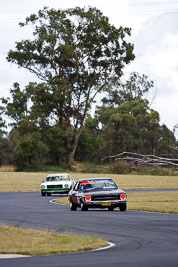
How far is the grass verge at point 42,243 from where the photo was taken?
12.7 metres

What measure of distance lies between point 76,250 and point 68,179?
31.0 meters

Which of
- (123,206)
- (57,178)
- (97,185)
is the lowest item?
(123,206)

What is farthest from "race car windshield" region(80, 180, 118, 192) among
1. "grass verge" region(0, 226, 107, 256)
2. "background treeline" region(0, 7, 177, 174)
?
"background treeline" region(0, 7, 177, 174)

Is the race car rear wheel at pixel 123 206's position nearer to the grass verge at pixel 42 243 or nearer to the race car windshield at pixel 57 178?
the grass verge at pixel 42 243

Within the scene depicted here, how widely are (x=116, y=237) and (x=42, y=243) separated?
2076 millimetres

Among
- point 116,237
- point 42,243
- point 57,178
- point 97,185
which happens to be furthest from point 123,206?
point 57,178

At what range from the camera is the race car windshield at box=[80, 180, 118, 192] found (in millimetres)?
26156

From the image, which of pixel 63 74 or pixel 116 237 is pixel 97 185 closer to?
pixel 116 237

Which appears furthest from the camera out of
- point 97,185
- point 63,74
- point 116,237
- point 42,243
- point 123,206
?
point 63,74

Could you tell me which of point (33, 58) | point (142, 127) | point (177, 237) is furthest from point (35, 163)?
point (177, 237)

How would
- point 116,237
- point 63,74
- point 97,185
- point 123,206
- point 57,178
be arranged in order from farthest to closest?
point 63,74 → point 57,178 → point 97,185 → point 123,206 → point 116,237

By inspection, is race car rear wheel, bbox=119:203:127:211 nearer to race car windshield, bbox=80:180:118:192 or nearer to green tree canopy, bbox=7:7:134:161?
race car windshield, bbox=80:180:118:192

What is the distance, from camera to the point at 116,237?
15281 mm

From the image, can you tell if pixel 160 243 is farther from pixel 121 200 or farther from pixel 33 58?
pixel 33 58
